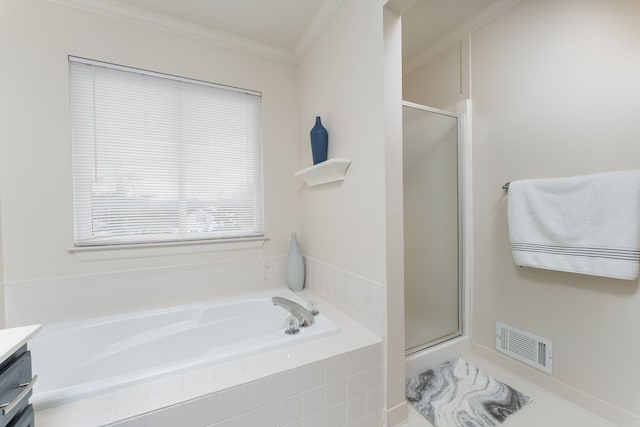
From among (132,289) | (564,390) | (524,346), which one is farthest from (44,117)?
(564,390)

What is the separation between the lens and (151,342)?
65.5 inches

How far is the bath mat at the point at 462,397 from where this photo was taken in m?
1.37

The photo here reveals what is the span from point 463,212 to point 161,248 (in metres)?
2.24

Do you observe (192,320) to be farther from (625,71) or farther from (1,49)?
(625,71)

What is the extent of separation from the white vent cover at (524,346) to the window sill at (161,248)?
6.07 feet

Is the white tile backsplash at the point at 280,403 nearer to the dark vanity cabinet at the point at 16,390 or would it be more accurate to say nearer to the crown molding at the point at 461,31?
the dark vanity cabinet at the point at 16,390

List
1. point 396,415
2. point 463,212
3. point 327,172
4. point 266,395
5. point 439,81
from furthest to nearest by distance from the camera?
point 439,81 → point 463,212 → point 327,172 → point 396,415 → point 266,395

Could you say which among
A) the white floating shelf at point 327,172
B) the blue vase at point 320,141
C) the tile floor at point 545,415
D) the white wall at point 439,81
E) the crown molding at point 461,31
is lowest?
the tile floor at point 545,415

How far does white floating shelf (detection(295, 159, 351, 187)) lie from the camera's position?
1.59 m

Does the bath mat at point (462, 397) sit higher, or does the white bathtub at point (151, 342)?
the white bathtub at point (151, 342)

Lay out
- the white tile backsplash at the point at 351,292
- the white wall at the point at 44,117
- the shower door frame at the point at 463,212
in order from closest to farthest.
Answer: the white tile backsplash at the point at 351,292
the white wall at the point at 44,117
the shower door frame at the point at 463,212

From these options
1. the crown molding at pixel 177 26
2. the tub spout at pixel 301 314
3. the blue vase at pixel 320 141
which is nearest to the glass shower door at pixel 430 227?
the blue vase at pixel 320 141

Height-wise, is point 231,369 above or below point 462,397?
above

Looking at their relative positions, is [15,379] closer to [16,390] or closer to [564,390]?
[16,390]
